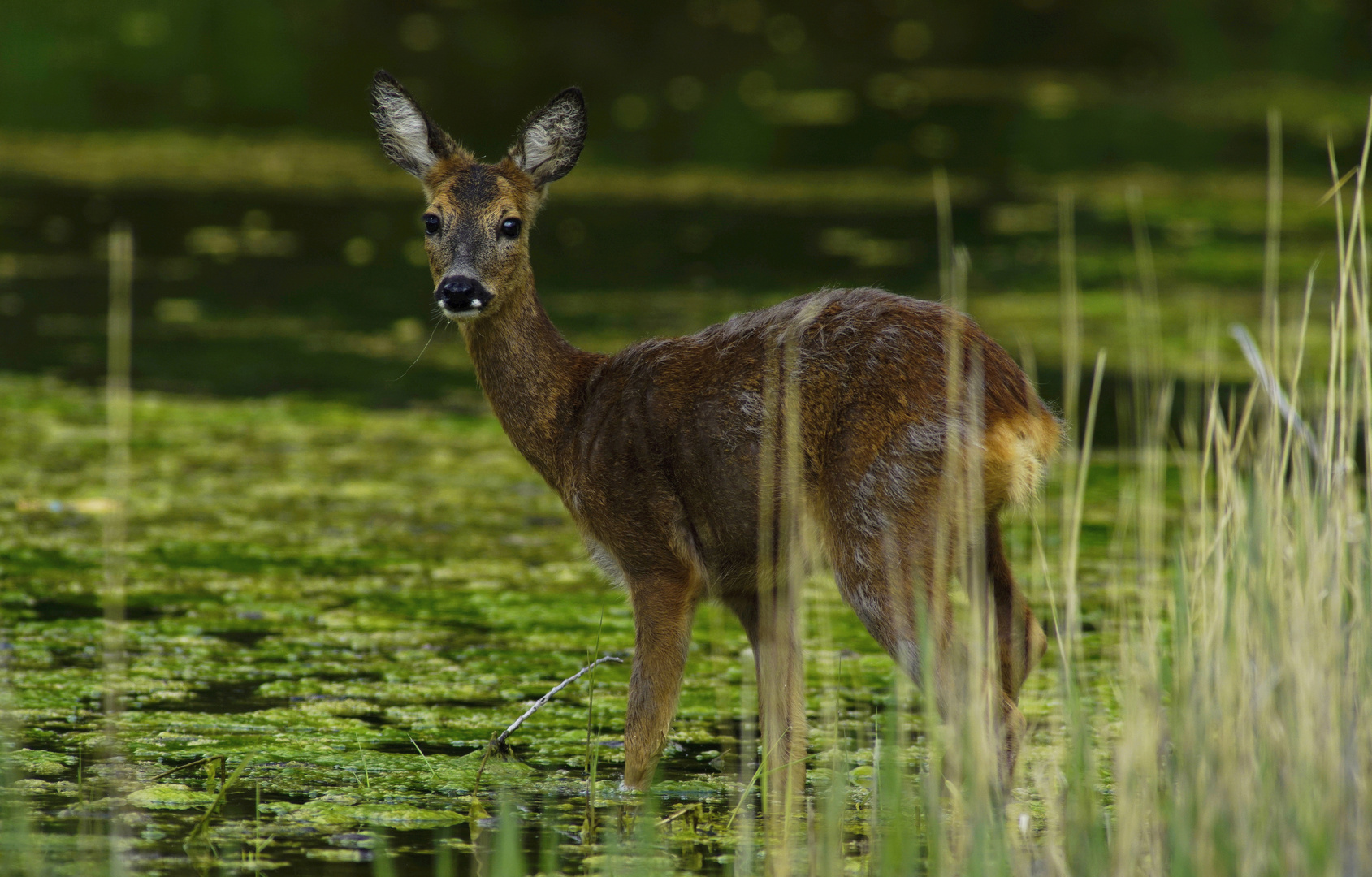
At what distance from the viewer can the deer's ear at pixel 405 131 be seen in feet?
22.4

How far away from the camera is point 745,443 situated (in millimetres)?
5867

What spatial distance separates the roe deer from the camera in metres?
5.52

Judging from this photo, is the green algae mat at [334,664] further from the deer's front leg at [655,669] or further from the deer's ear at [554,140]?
the deer's ear at [554,140]

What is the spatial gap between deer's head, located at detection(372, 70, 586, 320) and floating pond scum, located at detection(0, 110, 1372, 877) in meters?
1.24

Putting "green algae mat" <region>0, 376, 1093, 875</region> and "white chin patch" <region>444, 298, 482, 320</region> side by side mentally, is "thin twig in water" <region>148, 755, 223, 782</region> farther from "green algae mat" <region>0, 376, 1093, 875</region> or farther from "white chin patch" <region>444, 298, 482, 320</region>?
"white chin patch" <region>444, 298, 482, 320</region>

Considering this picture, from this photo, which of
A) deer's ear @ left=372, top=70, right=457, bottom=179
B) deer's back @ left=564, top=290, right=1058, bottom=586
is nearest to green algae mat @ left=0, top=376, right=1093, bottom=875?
deer's back @ left=564, top=290, right=1058, bottom=586

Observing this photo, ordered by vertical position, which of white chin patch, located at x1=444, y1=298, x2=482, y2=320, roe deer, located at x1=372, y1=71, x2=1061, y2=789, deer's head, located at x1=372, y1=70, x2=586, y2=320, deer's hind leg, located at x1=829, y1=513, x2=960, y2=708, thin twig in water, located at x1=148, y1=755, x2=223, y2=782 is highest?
deer's head, located at x1=372, y1=70, x2=586, y2=320

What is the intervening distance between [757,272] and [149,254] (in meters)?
4.94

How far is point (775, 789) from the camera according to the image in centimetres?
574

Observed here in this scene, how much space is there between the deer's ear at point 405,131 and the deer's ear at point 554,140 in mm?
278

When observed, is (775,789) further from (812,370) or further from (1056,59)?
(1056,59)

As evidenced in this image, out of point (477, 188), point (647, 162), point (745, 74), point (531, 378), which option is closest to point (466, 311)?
point (531, 378)

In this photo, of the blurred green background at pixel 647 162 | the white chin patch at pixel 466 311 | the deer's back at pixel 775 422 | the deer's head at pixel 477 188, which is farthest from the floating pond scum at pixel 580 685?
the blurred green background at pixel 647 162

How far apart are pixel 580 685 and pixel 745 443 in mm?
1780
